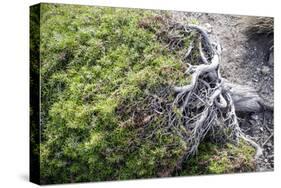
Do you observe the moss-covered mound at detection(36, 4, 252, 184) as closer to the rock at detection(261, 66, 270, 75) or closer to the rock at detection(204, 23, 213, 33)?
the rock at detection(204, 23, 213, 33)

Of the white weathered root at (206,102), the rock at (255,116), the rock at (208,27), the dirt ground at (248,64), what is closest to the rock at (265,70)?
the dirt ground at (248,64)

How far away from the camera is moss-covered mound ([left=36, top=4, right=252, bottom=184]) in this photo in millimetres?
7938

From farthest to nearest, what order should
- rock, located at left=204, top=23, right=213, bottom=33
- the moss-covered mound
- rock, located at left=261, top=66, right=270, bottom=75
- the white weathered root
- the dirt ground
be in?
rock, located at left=261, top=66, right=270, bottom=75, the dirt ground, rock, located at left=204, top=23, right=213, bottom=33, the white weathered root, the moss-covered mound

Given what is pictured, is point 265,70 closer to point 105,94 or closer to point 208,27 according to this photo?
point 208,27

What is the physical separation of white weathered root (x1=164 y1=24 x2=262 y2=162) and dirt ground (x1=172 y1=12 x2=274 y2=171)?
0.11 metres

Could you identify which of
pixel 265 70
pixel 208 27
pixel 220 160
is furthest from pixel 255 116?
pixel 208 27

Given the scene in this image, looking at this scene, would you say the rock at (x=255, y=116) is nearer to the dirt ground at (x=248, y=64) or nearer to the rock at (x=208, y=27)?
the dirt ground at (x=248, y=64)

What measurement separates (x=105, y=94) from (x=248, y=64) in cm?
220

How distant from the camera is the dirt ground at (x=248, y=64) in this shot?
29.9 feet

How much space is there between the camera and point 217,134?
351 inches

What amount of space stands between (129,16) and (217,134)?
187 cm

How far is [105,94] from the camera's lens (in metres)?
8.16

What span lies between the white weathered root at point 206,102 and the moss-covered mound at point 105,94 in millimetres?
147

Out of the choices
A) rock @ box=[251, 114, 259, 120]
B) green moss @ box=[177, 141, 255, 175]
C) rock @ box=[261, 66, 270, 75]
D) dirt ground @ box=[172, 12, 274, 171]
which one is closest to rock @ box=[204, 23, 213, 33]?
dirt ground @ box=[172, 12, 274, 171]
